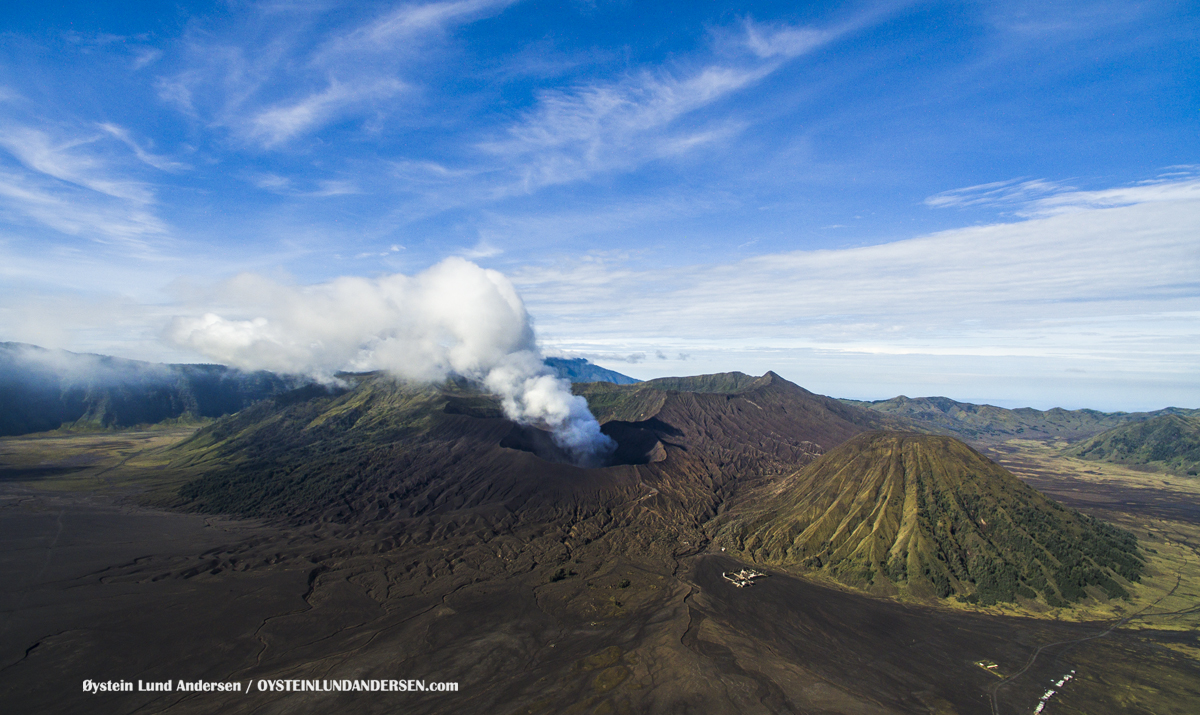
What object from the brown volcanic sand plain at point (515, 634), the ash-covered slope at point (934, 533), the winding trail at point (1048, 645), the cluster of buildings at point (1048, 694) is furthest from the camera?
the ash-covered slope at point (934, 533)

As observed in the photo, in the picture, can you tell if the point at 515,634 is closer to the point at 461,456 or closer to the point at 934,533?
the point at 461,456

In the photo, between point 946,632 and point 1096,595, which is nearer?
point 946,632

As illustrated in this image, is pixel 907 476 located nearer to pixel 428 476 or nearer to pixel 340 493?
pixel 428 476

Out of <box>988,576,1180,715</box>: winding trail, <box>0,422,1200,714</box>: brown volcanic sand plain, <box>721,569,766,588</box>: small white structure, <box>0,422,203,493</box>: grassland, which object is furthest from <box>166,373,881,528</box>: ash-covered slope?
<box>988,576,1180,715</box>: winding trail

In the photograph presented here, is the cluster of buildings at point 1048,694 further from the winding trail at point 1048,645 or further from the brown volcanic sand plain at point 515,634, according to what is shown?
the winding trail at point 1048,645

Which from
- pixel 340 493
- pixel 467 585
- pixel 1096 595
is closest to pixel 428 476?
pixel 340 493

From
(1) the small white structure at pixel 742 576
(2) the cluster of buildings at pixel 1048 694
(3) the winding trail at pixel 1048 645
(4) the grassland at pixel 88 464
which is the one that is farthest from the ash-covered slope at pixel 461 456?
(2) the cluster of buildings at pixel 1048 694
